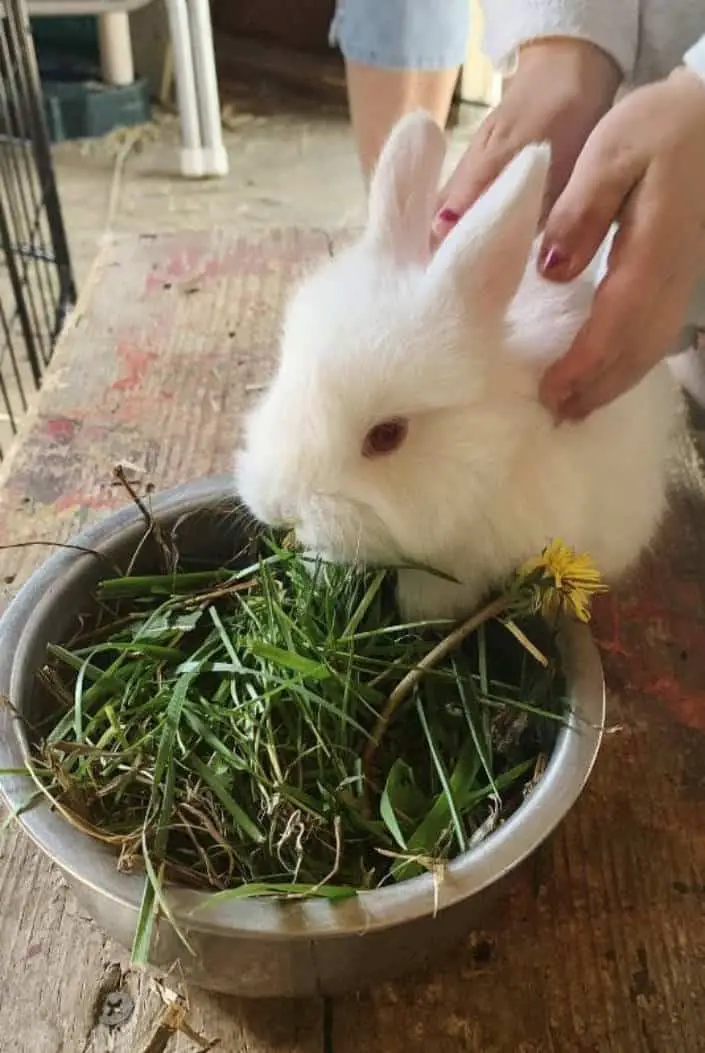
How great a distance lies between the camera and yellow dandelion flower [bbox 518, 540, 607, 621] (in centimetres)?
76

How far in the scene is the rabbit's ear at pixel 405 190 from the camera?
83 centimetres

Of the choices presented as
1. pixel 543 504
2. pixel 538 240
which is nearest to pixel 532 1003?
pixel 543 504

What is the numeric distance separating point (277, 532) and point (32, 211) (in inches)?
57.2

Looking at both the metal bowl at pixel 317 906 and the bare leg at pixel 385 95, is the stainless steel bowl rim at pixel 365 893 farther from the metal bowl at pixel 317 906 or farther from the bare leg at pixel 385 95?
the bare leg at pixel 385 95

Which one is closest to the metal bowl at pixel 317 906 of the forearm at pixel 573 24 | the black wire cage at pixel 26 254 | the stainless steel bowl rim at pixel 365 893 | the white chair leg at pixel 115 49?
the stainless steel bowl rim at pixel 365 893

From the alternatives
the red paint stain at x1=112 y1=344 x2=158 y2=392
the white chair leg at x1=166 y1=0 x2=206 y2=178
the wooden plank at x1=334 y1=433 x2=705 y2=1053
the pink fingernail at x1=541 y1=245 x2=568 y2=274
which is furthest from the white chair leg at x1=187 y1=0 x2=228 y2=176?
the wooden plank at x1=334 y1=433 x2=705 y2=1053

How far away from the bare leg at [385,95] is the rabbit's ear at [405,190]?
0.63m

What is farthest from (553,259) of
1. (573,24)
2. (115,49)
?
(115,49)

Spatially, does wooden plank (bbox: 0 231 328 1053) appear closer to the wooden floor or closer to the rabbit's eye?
the wooden floor

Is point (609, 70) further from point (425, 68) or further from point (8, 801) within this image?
point (8, 801)

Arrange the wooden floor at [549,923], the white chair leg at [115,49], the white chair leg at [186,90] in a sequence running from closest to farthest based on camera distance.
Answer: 1. the wooden floor at [549,923]
2. the white chair leg at [186,90]
3. the white chair leg at [115,49]

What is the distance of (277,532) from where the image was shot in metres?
0.91

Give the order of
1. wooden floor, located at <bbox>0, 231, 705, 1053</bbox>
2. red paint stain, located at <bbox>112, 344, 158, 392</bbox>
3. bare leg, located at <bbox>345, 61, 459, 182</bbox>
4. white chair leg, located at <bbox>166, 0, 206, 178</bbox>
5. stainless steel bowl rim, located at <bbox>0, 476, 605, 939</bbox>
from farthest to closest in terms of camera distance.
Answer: white chair leg, located at <bbox>166, 0, 206, 178</bbox> < bare leg, located at <bbox>345, 61, 459, 182</bbox> < red paint stain, located at <bbox>112, 344, 158, 392</bbox> < wooden floor, located at <bbox>0, 231, 705, 1053</bbox> < stainless steel bowl rim, located at <bbox>0, 476, 605, 939</bbox>

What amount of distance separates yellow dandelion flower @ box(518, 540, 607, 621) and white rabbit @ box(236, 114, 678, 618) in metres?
0.05
